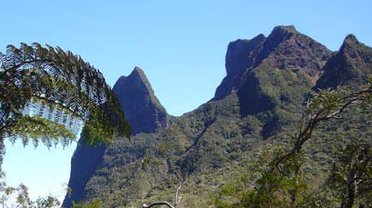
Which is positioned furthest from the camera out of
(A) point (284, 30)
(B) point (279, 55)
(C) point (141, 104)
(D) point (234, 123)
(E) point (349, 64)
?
(C) point (141, 104)

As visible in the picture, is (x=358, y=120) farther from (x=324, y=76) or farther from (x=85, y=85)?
(x=85, y=85)

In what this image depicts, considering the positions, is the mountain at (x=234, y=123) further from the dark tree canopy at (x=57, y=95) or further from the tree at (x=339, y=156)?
→ the dark tree canopy at (x=57, y=95)

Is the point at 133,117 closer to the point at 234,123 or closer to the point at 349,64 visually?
the point at 234,123

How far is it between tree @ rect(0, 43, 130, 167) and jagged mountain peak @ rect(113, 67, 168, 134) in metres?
152

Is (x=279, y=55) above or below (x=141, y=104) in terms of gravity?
above

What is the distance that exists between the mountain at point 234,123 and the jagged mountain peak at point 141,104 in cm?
81

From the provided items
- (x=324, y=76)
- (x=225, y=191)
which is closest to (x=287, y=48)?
(x=324, y=76)

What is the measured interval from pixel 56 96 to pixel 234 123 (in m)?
111

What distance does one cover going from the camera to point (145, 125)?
528 ft

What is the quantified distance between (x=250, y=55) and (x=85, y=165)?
63362mm

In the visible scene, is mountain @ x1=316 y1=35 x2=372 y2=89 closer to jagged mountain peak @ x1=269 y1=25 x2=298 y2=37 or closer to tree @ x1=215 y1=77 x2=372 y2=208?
jagged mountain peak @ x1=269 y1=25 x2=298 y2=37

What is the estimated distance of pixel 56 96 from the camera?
4484mm

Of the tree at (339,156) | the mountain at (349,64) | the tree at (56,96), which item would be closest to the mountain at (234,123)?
the mountain at (349,64)

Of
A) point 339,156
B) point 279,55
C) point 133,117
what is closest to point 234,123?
point 279,55
